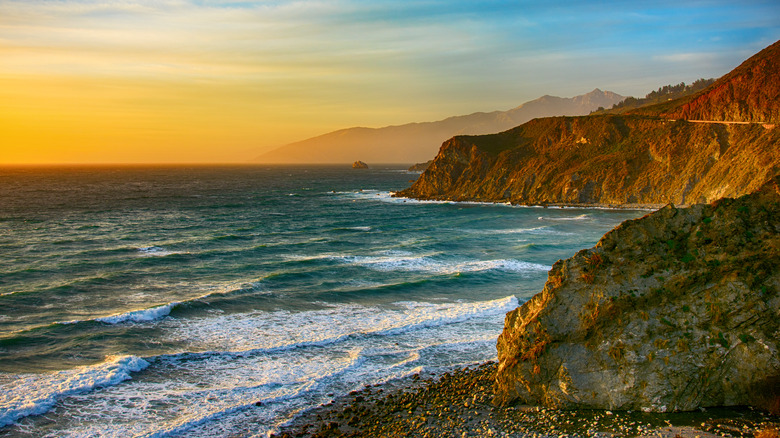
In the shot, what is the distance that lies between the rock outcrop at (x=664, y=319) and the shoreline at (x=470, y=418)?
0.49m

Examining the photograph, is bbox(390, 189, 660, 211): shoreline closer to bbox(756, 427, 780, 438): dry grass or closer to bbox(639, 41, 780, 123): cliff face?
bbox(639, 41, 780, 123): cliff face

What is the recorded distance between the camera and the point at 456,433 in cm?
1516

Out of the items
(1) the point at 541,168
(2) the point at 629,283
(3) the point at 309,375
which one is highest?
(1) the point at 541,168

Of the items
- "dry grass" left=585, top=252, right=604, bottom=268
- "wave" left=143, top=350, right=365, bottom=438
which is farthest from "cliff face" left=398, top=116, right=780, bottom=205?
"wave" left=143, top=350, right=365, bottom=438

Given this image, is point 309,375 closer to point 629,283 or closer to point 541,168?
point 629,283

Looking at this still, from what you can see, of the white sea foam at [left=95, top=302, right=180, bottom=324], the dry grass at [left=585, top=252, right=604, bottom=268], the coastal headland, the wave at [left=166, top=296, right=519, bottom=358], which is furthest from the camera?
the white sea foam at [left=95, top=302, right=180, bottom=324]

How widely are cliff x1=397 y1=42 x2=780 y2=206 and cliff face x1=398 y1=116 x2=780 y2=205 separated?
7.4 inches

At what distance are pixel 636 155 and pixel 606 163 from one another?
5227 mm

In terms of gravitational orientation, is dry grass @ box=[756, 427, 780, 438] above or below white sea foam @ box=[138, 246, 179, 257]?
below

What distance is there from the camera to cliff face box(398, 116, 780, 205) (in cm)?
7106

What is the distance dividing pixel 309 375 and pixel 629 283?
12.8 m

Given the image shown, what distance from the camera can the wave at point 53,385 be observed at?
1722cm

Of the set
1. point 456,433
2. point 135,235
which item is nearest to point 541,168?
point 135,235

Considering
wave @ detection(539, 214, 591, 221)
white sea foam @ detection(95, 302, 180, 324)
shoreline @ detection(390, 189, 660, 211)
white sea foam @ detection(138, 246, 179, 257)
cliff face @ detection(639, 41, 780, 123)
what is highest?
cliff face @ detection(639, 41, 780, 123)
